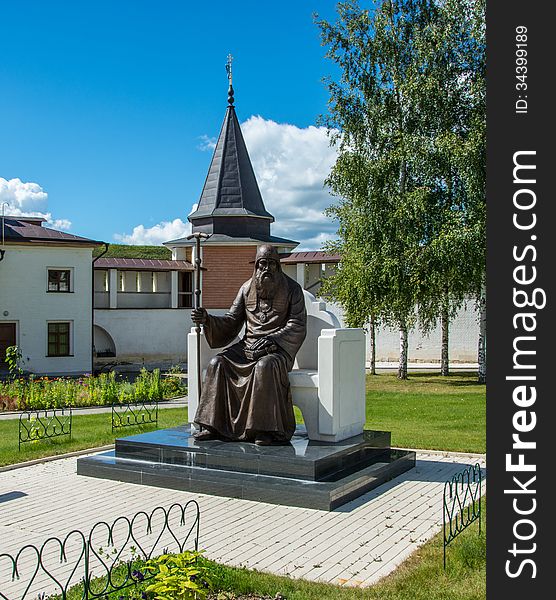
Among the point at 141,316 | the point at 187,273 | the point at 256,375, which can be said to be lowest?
the point at 256,375

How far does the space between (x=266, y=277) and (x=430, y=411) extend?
7.69 m

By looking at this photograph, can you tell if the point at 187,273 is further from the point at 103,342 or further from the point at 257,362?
the point at 257,362

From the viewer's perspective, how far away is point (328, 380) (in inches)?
369

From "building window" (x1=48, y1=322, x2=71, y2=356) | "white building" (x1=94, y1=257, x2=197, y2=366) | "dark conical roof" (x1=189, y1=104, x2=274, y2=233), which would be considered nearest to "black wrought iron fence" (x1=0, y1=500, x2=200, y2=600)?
"building window" (x1=48, y1=322, x2=71, y2=356)

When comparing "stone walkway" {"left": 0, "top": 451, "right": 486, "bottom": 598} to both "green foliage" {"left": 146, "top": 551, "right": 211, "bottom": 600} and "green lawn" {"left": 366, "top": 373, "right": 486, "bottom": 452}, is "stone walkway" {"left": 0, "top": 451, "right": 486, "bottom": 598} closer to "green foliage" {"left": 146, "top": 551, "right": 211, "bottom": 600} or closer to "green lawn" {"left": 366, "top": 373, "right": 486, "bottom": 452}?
"green foliage" {"left": 146, "top": 551, "right": 211, "bottom": 600}

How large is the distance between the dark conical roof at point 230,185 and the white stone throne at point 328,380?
832 inches

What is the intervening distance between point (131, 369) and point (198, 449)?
22.8 meters

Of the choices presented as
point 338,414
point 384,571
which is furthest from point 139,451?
point 384,571

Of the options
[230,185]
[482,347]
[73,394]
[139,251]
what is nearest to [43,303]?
[230,185]

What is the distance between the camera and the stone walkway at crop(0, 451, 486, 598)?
6129 millimetres

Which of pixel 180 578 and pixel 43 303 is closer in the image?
pixel 180 578

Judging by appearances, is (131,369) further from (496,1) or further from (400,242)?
(496,1)

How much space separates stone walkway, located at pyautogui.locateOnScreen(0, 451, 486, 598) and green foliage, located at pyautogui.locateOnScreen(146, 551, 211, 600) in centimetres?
135

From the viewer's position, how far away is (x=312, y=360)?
1059 centimetres
